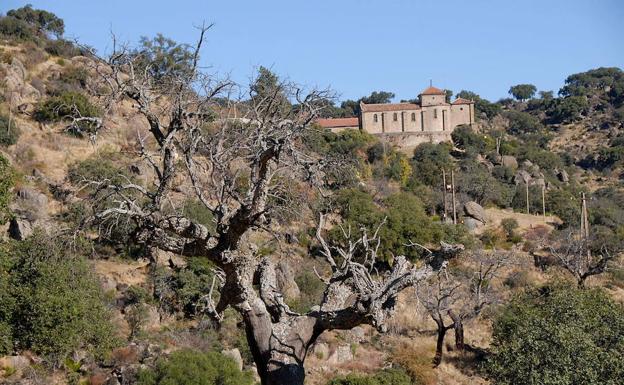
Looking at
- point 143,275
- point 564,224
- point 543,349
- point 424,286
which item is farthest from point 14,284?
point 564,224

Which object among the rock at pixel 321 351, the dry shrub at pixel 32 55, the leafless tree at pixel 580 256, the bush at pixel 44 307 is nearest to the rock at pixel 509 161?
the leafless tree at pixel 580 256

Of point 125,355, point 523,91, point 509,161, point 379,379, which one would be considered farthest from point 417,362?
point 523,91

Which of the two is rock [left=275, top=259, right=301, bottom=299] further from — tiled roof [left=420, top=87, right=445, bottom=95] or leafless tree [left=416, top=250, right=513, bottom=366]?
tiled roof [left=420, top=87, right=445, bottom=95]

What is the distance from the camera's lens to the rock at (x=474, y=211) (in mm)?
44938

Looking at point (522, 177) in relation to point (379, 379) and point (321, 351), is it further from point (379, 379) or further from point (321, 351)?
point (379, 379)

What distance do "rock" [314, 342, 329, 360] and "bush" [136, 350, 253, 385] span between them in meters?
5.07

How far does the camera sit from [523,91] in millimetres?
118000

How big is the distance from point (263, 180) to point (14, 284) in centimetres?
1316

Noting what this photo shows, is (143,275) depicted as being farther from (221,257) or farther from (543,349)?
(221,257)

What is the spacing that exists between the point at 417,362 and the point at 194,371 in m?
7.90

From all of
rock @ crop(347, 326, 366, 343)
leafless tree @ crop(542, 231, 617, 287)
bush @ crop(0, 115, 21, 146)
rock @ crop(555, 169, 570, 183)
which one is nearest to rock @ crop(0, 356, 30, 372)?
rock @ crop(347, 326, 366, 343)

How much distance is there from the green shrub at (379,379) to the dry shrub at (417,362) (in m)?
0.72

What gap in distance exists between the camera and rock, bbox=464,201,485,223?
147 feet

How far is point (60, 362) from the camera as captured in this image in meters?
18.2
